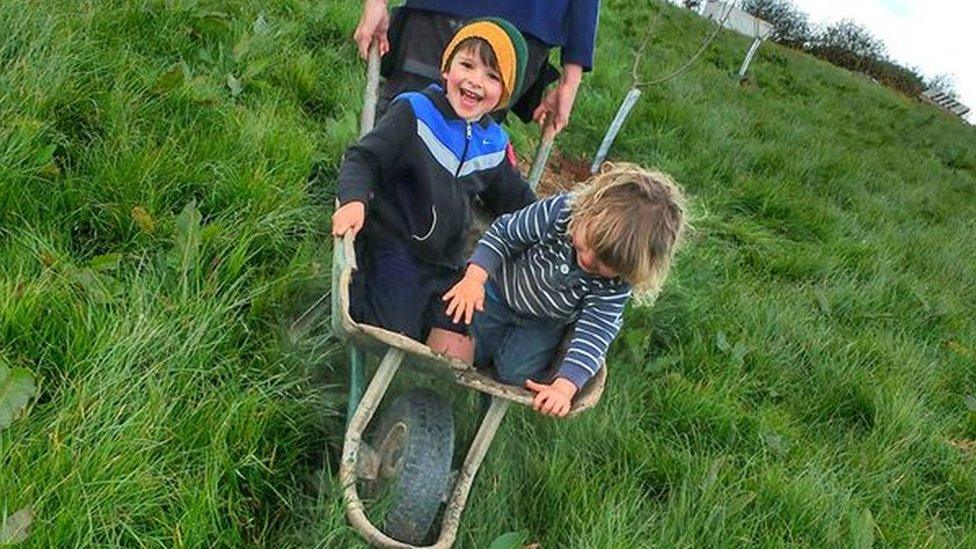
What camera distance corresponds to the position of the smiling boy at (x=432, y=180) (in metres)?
2.79

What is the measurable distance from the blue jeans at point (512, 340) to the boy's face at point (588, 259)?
1.06 feet

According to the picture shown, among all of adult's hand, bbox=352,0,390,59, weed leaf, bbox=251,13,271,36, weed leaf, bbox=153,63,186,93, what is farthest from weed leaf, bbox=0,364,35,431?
weed leaf, bbox=251,13,271,36

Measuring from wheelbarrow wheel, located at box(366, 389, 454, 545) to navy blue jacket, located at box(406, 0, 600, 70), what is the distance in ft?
5.14

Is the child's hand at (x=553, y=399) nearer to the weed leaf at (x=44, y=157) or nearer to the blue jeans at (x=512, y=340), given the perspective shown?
the blue jeans at (x=512, y=340)

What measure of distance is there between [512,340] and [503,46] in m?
0.93

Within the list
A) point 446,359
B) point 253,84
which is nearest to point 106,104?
point 253,84

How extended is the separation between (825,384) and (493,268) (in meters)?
1.96

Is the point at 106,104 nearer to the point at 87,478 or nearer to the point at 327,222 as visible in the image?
the point at 327,222

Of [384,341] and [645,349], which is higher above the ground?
[384,341]

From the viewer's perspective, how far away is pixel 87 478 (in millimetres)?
1849

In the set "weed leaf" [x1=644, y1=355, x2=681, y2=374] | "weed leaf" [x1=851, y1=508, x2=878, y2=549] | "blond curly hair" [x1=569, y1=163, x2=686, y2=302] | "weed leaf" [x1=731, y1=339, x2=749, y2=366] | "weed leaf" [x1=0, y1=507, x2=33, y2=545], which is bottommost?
"weed leaf" [x1=644, y1=355, x2=681, y2=374]

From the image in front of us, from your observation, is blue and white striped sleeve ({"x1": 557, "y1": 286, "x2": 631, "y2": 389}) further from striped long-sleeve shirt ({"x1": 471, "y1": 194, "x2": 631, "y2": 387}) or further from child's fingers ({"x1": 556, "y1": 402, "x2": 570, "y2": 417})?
child's fingers ({"x1": 556, "y1": 402, "x2": 570, "y2": 417})

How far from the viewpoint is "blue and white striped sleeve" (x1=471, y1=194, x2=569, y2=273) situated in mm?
2645

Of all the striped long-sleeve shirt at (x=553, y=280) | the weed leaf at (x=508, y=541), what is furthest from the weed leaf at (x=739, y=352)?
the weed leaf at (x=508, y=541)
